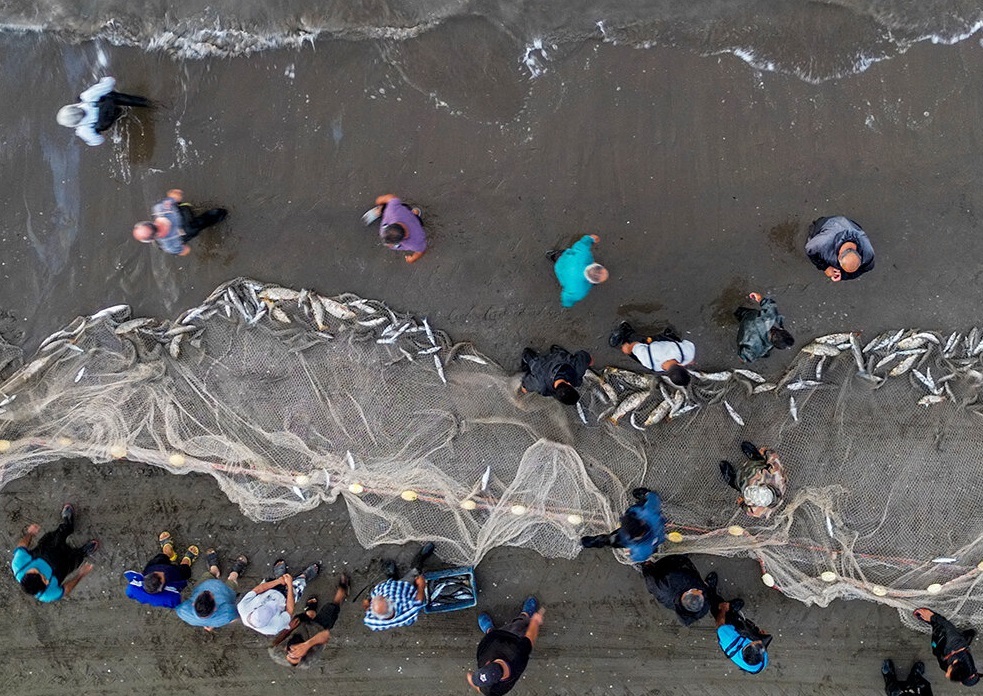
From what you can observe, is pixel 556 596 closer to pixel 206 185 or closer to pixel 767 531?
pixel 767 531

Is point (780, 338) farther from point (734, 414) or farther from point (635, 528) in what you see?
point (635, 528)

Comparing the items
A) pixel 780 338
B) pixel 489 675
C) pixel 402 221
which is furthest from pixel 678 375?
pixel 489 675

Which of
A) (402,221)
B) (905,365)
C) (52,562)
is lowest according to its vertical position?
(52,562)

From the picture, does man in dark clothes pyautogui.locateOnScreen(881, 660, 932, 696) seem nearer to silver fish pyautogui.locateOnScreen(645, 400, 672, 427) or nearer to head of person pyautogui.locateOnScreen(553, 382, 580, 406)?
silver fish pyautogui.locateOnScreen(645, 400, 672, 427)

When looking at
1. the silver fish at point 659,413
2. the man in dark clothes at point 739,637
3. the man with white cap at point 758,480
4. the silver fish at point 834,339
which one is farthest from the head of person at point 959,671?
the silver fish at point 659,413

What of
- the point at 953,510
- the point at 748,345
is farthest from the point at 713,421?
the point at 953,510

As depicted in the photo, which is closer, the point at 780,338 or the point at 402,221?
the point at 780,338
